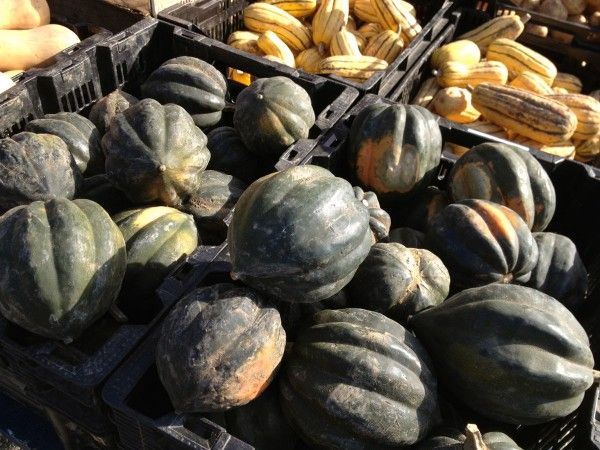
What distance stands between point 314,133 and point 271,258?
144cm

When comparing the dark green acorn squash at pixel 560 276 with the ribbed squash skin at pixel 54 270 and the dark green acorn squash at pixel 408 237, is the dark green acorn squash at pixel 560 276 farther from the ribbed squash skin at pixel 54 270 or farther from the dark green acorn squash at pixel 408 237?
the ribbed squash skin at pixel 54 270

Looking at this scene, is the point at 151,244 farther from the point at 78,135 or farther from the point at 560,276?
the point at 560,276

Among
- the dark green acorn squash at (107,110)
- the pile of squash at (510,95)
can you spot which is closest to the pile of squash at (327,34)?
the pile of squash at (510,95)

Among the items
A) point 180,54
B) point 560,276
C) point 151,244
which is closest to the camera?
point 151,244

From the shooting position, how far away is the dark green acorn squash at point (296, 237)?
1831 mm

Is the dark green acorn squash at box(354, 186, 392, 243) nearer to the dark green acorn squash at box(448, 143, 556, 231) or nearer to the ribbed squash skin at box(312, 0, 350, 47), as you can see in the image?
the dark green acorn squash at box(448, 143, 556, 231)

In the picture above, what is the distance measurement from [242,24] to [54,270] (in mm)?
3613

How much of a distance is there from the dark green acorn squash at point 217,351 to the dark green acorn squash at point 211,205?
831 millimetres

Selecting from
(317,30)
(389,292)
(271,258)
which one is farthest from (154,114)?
→ (317,30)

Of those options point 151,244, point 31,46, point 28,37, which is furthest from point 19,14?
point 151,244

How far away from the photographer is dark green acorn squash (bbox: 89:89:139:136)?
3078mm

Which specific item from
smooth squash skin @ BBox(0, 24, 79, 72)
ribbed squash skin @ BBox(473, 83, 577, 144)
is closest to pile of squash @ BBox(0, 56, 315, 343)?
smooth squash skin @ BBox(0, 24, 79, 72)

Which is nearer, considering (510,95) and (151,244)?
(151,244)

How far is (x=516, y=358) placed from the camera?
187cm
